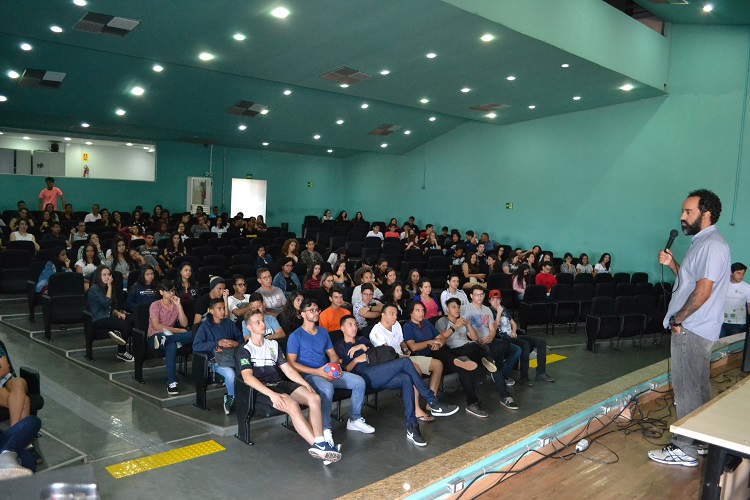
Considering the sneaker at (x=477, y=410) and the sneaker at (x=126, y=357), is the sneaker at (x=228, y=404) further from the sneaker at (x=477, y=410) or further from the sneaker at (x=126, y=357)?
the sneaker at (x=477, y=410)

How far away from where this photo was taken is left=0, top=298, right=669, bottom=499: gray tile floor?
152 inches

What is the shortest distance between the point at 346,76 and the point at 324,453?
7.67 meters

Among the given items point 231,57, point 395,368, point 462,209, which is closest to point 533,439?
point 395,368

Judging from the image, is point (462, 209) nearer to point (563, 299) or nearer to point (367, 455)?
point (563, 299)

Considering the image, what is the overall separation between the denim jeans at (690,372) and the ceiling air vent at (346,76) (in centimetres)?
743

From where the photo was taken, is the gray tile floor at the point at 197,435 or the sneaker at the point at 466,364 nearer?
the gray tile floor at the point at 197,435

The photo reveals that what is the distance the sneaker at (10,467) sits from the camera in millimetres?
3059

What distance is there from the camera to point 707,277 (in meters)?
3.57

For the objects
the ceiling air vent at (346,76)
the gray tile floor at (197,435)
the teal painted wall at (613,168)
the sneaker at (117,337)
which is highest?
the ceiling air vent at (346,76)

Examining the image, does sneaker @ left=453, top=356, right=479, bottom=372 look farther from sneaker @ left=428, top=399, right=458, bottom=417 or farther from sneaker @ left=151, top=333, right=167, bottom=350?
sneaker @ left=151, top=333, right=167, bottom=350

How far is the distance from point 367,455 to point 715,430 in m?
2.48

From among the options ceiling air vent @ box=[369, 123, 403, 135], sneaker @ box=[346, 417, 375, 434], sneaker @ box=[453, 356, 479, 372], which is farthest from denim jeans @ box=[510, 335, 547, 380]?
ceiling air vent @ box=[369, 123, 403, 135]

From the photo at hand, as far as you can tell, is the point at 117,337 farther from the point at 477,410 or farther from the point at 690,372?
the point at 690,372

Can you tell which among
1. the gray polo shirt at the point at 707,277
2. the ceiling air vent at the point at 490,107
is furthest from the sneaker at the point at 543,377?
the ceiling air vent at the point at 490,107
